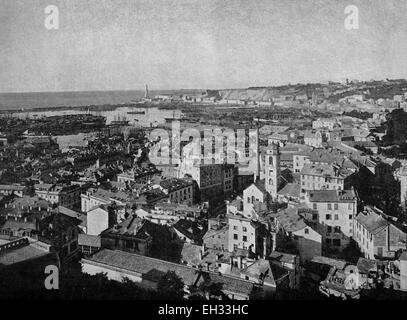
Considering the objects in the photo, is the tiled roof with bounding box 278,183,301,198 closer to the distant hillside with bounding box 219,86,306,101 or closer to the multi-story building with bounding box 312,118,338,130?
the multi-story building with bounding box 312,118,338,130

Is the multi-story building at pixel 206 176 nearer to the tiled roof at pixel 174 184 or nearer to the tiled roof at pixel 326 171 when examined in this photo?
the tiled roof at pixel 174 184

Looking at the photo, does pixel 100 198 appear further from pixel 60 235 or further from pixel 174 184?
pixel 60 235

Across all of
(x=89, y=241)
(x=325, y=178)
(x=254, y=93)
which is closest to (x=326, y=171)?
(x=325, y=178)

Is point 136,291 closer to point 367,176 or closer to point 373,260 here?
point 373,260

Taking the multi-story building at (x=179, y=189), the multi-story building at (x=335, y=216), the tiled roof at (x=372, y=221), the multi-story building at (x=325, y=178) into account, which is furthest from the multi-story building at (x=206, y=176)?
the tiled roof at (x=372, y=221)
